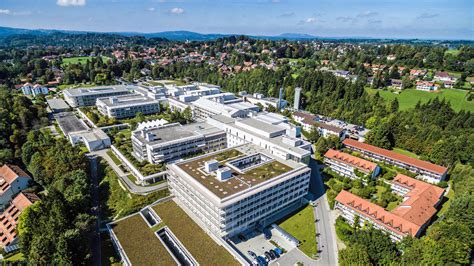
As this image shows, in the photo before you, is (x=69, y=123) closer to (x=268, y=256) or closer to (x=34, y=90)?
(x=34, y=90)

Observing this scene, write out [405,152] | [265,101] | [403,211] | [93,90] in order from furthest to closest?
[93,90] < [265,101] < [405,152] < [403,211]

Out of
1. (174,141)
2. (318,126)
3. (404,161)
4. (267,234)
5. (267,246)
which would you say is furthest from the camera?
(318,126)

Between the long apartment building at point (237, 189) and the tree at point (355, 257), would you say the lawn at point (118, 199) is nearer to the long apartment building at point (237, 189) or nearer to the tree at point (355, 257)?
the long apartment building at point (237, 189)

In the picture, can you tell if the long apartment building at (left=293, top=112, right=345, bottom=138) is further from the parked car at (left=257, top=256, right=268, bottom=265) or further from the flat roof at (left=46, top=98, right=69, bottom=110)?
the flat roof at (left=46, top=98, right=69, bottom=110)

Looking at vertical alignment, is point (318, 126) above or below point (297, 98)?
below

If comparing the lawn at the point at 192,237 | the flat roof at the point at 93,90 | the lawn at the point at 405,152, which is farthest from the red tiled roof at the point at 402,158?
the flat roof at the point at 93,90

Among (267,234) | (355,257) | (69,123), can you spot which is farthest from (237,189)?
(69,123)
